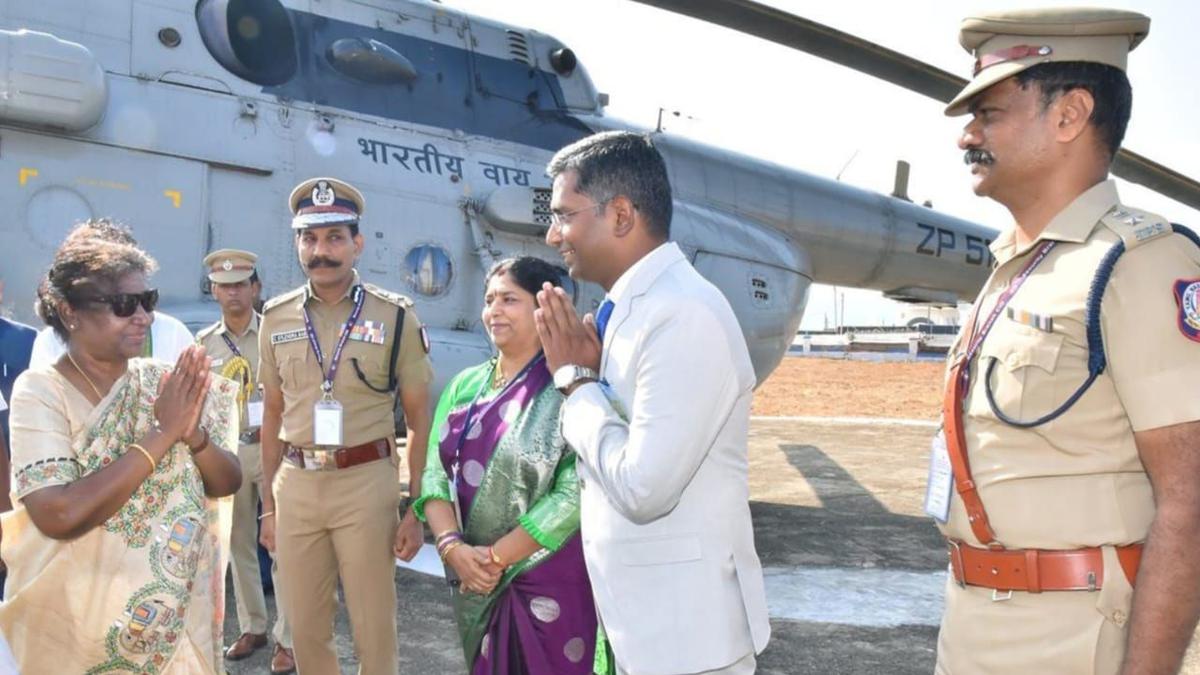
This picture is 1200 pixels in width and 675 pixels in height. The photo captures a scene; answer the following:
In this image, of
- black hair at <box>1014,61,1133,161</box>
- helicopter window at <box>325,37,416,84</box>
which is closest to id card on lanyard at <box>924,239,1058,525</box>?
black hair at <box>1014,61,1133,161</box>

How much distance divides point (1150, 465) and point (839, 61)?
317cm

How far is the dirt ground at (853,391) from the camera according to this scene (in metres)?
19.0

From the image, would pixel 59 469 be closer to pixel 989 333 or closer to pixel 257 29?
pixel 989 333

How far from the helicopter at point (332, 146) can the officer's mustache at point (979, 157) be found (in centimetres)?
235

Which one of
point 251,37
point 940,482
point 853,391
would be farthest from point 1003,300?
point 853,391

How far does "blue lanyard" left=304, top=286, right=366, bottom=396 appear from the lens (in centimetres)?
329

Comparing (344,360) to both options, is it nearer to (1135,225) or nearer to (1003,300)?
(1003,300)

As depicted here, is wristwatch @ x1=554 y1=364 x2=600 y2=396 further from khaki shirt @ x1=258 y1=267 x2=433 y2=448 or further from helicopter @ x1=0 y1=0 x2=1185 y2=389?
helicopter @ x1=0 y1=0 x2=1185 y2=389

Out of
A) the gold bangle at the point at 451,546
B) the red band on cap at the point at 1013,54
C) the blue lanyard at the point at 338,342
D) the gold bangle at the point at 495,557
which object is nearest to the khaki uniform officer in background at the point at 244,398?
the blue lanyard at the point at 338,342

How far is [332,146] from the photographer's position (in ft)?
18.6

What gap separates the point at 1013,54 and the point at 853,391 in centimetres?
2296

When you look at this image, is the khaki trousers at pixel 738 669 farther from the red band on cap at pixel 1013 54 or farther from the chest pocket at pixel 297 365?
the chest pocket at pixel 297 365

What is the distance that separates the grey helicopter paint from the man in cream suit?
3709 mm

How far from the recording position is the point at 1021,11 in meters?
1.71
